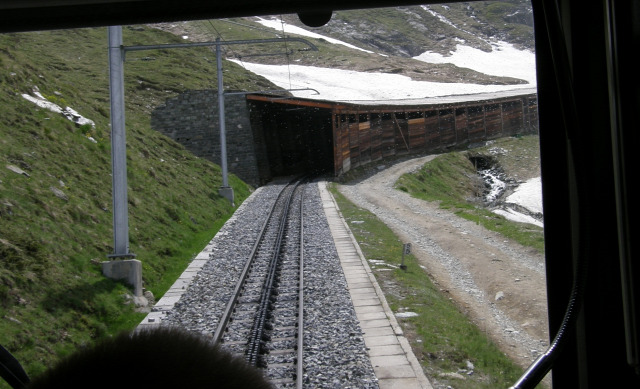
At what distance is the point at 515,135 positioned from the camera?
1716 inches

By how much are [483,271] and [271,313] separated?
5.77m

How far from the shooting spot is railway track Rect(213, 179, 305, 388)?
7.43m

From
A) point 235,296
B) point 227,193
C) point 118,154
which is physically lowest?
point 235,296

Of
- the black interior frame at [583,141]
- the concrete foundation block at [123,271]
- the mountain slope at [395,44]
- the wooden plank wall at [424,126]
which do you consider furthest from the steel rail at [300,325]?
the mountain slope at [395,44]

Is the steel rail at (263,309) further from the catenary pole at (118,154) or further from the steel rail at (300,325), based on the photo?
the catenary pole at (118,154)

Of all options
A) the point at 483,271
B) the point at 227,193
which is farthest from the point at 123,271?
the point at 227,193

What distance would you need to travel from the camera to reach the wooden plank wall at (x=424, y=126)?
36094mm

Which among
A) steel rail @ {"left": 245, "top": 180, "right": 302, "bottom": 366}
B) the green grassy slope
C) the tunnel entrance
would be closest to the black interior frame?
steel rail @ {"left": 245, "top": 180, "right": 302, "bottom": 366}

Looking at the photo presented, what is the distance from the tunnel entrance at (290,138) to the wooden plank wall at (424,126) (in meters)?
2.33

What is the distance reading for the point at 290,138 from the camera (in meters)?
41.7

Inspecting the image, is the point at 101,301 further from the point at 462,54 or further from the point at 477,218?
the point at 462,54

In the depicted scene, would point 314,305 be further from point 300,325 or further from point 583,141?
point 583,141

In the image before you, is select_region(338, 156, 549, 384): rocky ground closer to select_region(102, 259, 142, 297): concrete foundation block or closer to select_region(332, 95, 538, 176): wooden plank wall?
select_region(102, 259, 142, 297): concrete foundation block

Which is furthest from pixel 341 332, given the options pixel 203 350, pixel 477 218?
pixel 477 218
